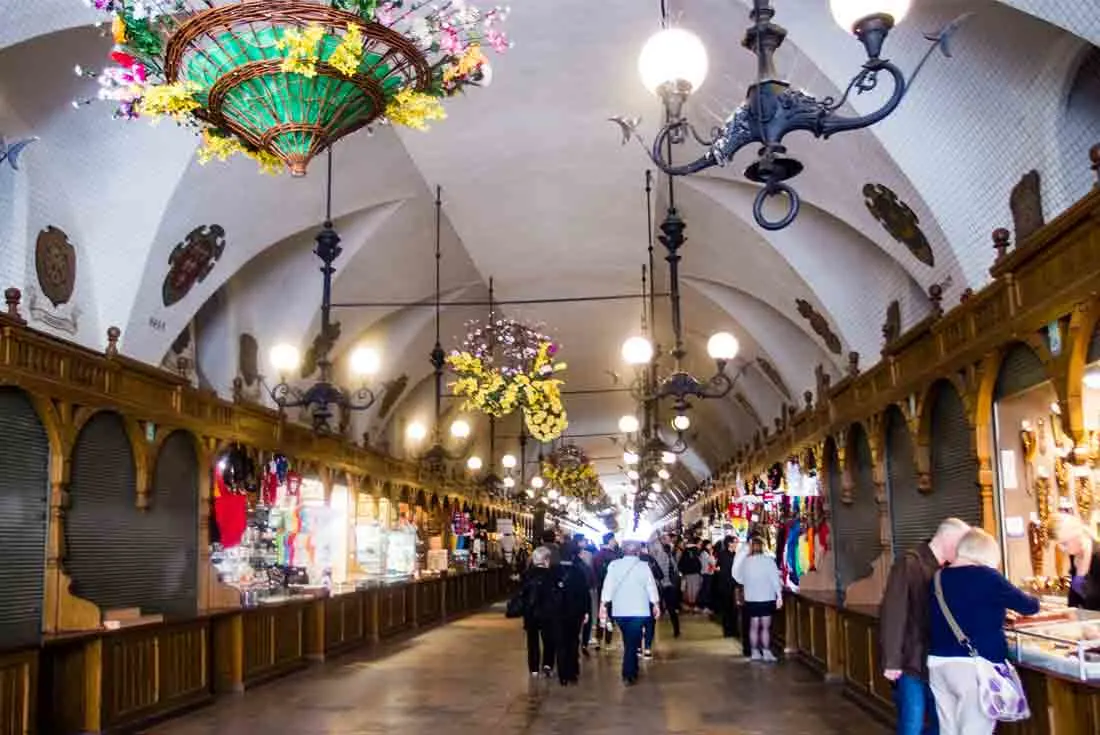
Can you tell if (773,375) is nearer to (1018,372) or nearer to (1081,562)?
(1018,372)

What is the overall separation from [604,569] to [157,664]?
25.7 feet

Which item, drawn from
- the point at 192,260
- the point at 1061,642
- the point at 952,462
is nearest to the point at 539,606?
the point at 952,462

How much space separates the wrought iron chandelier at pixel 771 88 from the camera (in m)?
3.73

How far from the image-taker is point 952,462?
804 centimetres

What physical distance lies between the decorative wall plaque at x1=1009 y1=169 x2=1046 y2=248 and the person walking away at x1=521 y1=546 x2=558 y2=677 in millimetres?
5217

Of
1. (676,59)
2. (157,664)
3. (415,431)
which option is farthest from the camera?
(415,431)

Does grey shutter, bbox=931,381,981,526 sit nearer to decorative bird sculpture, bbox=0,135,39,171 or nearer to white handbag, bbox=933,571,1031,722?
white handbag, bbox=933,571,1031,722

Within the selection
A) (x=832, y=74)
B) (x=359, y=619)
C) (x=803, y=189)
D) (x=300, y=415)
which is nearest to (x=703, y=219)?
(x=803, y=189)

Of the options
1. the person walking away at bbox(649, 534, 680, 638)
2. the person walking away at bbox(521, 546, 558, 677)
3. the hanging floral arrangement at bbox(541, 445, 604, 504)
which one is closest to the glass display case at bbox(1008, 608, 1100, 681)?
the person walking away at bbox(521, 546, 558, 677)

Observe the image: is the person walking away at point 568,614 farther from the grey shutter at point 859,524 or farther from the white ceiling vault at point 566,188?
the white ceiling vault at point 566,188

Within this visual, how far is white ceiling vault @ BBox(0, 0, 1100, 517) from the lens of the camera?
23.3 feet

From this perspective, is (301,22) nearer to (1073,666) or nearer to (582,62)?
(1073,666)

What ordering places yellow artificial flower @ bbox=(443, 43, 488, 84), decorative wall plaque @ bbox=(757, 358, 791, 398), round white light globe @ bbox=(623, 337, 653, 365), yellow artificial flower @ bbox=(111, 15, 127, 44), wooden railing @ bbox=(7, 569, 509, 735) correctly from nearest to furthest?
yellow artificial flower @ bbox=(111, 15, 127, 44), yellow artificial flower @ bbox=(443, 43, 488, 84), wooden railing @ bbox=(7, 569, 509, 735), round white light globe @ bbox=(623, 337, 653, 365), decorative wall plaque @ bbox=(757, 358, 791, 398)

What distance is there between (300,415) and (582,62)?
699 cm
